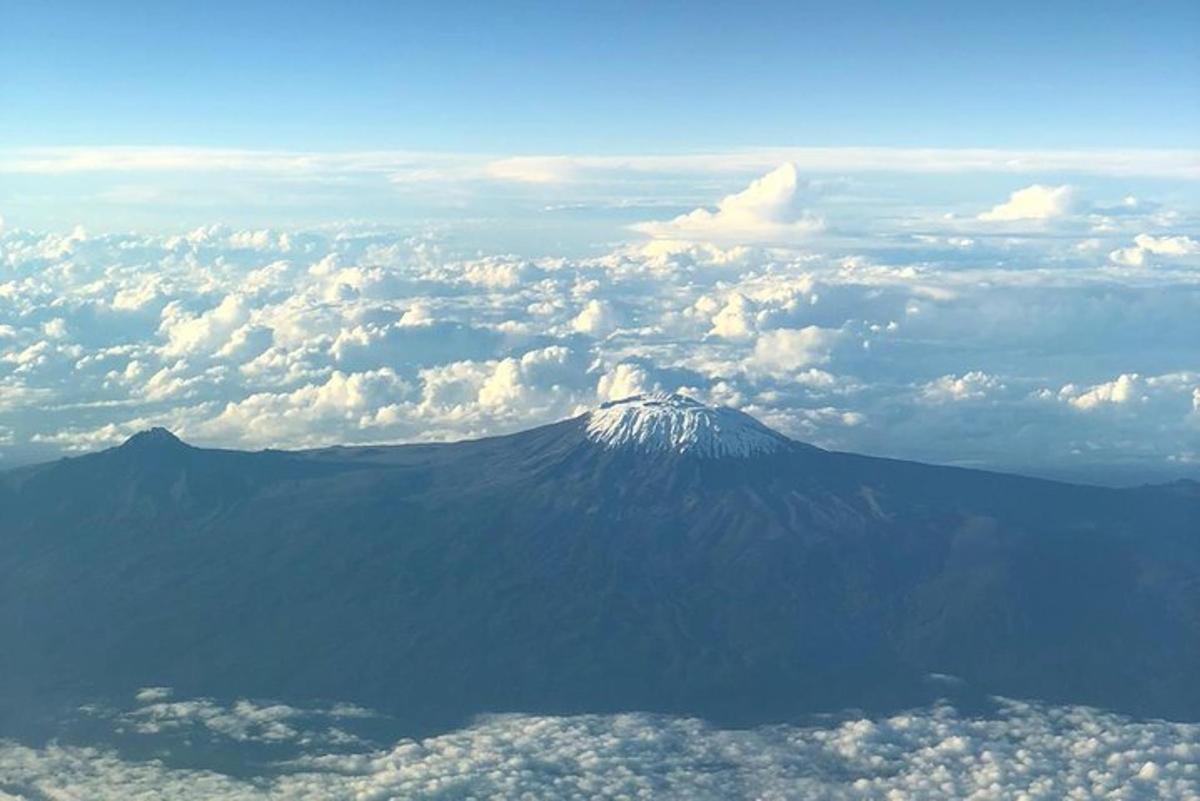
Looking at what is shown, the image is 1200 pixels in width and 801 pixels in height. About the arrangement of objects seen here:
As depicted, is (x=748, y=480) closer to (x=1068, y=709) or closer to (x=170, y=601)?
(x=1068, y=709)

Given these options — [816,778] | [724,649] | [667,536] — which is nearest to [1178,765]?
[816,778]

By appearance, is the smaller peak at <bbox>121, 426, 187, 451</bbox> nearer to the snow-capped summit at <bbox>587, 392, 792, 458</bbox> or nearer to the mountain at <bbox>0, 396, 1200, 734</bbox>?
the mountain at <bbox>0, 396, 1200, 734</bbox>

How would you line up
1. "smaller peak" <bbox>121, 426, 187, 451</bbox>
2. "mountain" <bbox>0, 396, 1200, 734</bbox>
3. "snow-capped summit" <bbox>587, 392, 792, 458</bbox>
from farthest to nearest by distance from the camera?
"smaller peak" <bbox>121, 426, 187, 451</bbox>
"snow-capped summit" <bbox>587, 392, 792, 458</bbox>
"mountain" <bbox>0, 396, 1200, 734</bbox>

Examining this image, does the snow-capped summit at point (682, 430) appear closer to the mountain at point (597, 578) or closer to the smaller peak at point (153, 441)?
the mountain at point (597, 578)

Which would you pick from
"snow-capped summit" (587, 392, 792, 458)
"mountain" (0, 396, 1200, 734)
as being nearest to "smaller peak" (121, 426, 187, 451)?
"mountain" (0, 396, 1200, 734)

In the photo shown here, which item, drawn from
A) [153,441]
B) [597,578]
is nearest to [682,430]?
[597,578]

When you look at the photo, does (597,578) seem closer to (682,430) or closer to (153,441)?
(682,430)
